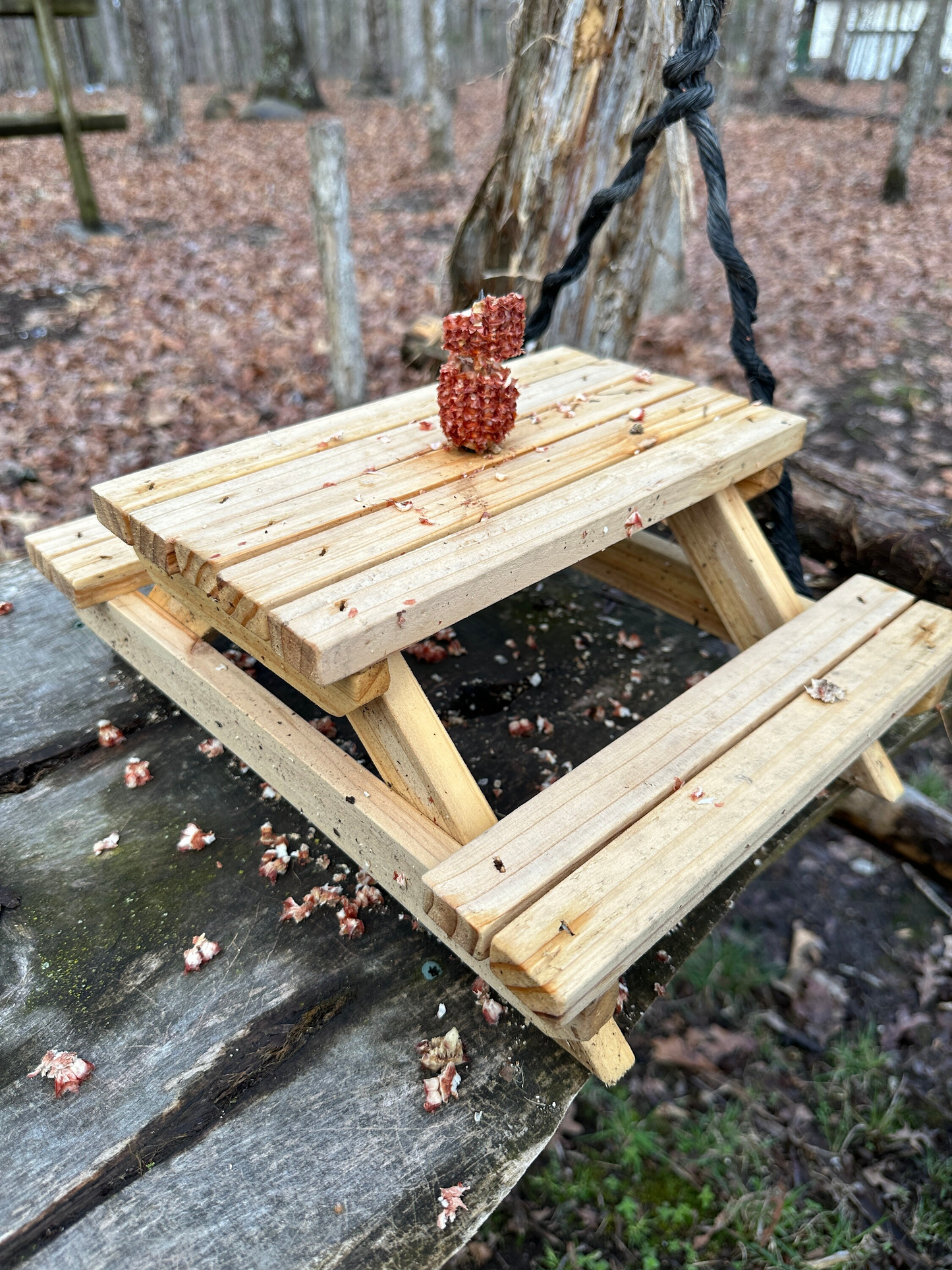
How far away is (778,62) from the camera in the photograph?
16406mm

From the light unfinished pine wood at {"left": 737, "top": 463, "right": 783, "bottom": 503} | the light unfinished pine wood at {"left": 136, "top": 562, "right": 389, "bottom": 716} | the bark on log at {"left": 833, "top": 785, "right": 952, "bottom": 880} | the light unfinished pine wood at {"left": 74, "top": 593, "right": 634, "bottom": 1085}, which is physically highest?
the light unfinished pine wood at {"left": 136, "top": 562, "right": 389, "bottom": 716}

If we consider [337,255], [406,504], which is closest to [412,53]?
[337,255]

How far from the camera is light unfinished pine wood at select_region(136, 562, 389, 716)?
1.64 m

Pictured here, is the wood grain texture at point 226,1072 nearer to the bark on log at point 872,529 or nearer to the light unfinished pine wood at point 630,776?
the light unfinished pine wood at point 630,776

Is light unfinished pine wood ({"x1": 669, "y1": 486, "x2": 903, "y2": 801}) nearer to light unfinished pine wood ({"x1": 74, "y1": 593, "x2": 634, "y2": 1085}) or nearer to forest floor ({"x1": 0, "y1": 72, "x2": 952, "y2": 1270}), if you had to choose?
forest floor ({"x1": 0, "y1": 72, "x2": 952, "y2": 1270})

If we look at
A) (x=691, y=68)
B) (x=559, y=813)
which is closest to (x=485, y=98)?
(x=691, y=68)

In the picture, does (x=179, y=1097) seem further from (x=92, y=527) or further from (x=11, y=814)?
(x=92, y=527)

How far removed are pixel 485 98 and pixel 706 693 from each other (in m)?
21.7

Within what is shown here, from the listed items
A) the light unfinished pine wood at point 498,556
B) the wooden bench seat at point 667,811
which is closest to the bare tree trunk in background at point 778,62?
the light unfinished pine wood at point 498,556

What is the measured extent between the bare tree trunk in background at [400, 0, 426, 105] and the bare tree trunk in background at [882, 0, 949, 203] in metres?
7.18

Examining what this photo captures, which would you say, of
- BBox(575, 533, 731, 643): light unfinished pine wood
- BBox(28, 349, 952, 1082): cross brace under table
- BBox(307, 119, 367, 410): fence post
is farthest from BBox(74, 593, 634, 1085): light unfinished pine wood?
BBox(307, 119, 367, 410): fence post

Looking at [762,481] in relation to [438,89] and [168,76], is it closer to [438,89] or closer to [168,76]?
[438,89]

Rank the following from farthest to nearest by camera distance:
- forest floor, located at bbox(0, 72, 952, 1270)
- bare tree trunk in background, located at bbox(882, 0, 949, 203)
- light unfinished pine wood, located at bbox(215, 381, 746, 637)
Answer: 1. bare tree trunk in background, located at bbox(882, 0, 949, 203)
2. forest floor, located at bbox(0, 72, 952, 1270)
3. light unfinished pine wood, located at bbox(215, 381, 746, 637)

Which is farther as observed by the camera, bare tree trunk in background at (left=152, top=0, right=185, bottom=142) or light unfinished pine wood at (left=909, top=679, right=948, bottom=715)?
bare tree trunk in background at (left=152, top=0, right=185, bottom=142)
